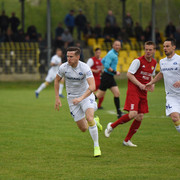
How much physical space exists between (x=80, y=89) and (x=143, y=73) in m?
1.52

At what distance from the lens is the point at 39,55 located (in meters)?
30.2

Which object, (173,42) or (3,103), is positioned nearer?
(173,42)

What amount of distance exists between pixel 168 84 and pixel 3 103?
433 inches

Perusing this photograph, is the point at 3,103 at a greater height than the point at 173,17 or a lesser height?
lesser

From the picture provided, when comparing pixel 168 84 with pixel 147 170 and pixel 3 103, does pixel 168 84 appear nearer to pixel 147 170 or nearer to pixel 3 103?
pixel 147 170

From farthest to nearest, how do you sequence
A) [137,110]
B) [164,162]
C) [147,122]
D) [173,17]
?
[173,17], [147,122], [137,110], [164,162]

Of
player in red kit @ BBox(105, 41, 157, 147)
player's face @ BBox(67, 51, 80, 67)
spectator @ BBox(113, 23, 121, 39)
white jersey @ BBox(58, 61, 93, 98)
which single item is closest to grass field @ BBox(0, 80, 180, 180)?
player in red kit @ BBox(105, 41, 157, 147)

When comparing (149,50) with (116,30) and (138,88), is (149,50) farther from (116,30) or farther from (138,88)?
(116,30)

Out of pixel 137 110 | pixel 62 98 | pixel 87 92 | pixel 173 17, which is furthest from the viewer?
pixel 173 17

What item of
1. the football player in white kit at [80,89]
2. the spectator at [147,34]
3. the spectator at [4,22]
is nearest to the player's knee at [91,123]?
the football player in white kit at [80,89]

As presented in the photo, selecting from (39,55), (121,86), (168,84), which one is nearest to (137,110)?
(168,84)

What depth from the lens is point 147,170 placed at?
7340 millimetres

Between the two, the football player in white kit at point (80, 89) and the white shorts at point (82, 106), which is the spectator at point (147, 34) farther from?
the white shorts at point (82, 106)

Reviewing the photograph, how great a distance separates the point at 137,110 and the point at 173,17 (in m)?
42.5
